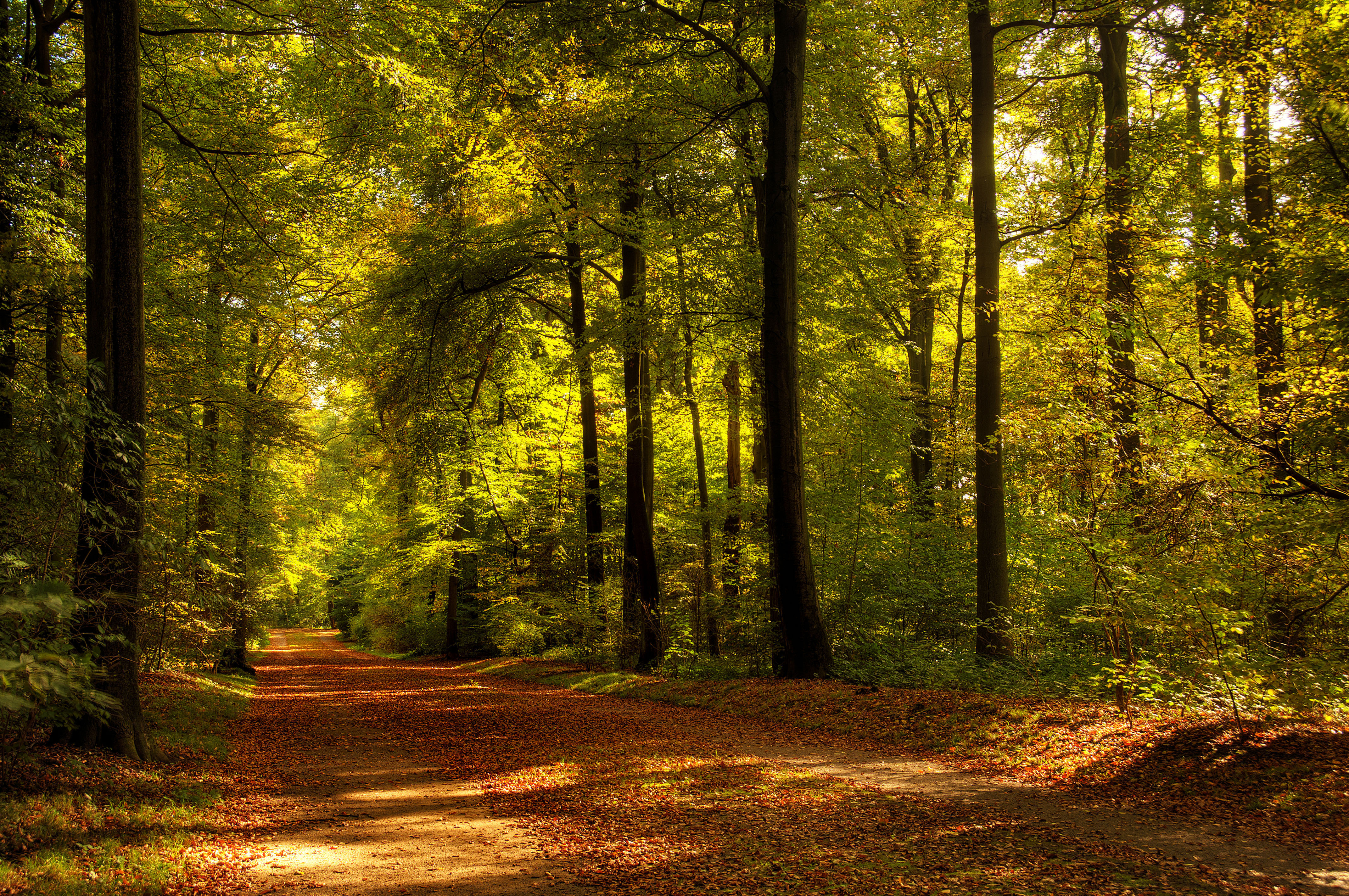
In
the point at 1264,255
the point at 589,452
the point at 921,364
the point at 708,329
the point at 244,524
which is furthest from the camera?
the point at 921,364

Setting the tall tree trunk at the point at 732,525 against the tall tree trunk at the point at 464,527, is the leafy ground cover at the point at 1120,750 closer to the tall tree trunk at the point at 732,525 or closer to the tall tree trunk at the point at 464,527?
the tall tree trunk at the point at 732,525

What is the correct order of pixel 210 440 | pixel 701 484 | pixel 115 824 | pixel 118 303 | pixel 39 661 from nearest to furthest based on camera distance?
pixel 39 661, pixel 115 824, pixel 118 303, pixel 210 440, pixel 701 484

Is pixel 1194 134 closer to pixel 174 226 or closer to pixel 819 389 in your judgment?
pixel 819 389

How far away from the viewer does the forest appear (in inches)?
277

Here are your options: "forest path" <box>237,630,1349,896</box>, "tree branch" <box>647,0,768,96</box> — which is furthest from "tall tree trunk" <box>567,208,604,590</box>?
"forest path" <box>237,630,1349,896</box>

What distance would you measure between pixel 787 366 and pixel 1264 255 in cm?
596

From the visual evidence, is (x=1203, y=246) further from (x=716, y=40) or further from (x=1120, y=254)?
(x=716, y=40)

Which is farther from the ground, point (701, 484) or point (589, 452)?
point (589, 452)

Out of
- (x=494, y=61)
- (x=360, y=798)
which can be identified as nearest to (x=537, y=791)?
(x=360, y=798)

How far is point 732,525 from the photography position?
1598 centimetres

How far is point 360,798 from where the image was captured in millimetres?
6941

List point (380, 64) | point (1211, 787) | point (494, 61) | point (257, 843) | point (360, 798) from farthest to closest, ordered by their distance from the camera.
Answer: point (494, 61), point (380, 64), point (360, 798), point (1211, 787), point (257, 843)

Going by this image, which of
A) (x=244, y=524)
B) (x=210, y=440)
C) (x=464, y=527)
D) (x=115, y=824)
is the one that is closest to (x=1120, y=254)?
(x=115, y=824)

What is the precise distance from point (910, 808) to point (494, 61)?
1109 centimetres
